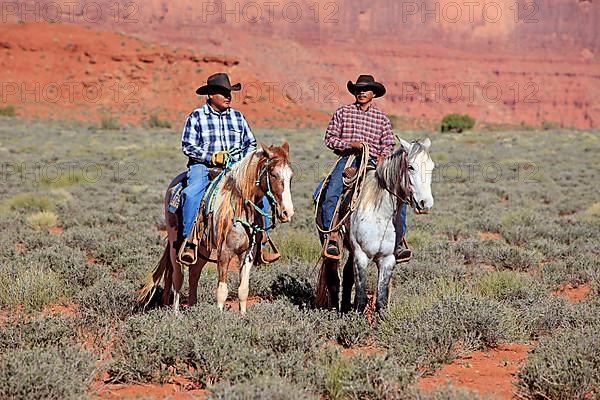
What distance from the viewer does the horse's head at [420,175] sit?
544 centimetres

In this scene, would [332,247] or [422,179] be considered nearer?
[422,179]

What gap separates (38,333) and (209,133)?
2488 mm

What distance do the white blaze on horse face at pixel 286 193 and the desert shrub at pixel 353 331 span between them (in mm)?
1230

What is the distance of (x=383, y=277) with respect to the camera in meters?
6.12

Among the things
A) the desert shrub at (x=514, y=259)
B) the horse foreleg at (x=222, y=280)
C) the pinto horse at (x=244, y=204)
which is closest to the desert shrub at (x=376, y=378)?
the pinto horse at (x=244, y=204)

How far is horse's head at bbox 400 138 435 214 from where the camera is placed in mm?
5438

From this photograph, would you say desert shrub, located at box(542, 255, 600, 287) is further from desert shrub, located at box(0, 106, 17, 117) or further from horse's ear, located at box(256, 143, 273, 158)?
desert shrub, located at box(0, 106, 17, 117)

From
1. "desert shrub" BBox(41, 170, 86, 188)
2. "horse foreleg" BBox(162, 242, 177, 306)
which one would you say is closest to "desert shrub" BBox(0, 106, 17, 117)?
"desert shrub" BBox(41, 170, 86, 188)

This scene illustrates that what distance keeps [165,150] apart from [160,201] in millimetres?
14593

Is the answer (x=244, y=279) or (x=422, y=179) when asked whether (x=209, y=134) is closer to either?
(x=244, y=279)

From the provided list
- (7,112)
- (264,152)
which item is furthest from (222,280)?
(7,112)

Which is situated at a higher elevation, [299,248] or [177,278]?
[177,278]

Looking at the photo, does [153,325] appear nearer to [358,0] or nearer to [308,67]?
[308,67]

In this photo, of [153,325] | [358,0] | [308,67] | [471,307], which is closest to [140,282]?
[153,325]
